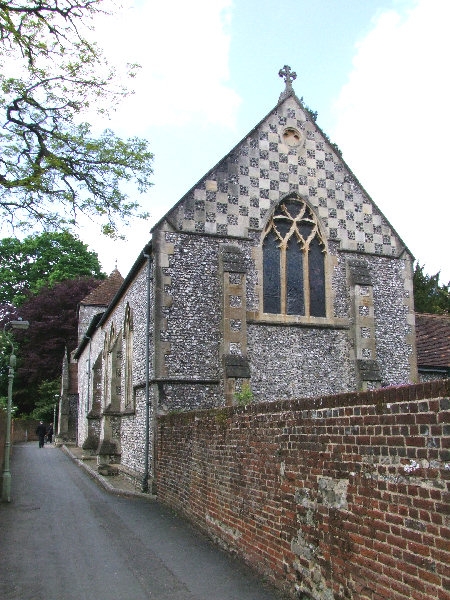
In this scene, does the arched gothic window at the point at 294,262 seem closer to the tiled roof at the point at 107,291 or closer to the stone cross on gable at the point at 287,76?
the stone cross on gable at the point at 287,76

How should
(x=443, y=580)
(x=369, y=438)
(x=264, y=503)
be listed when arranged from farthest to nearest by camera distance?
(x=264, y=503), (x=369, y=438), (x=443, y=580)

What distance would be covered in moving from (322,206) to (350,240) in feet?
4.21

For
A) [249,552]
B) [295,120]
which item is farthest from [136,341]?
[249,552]

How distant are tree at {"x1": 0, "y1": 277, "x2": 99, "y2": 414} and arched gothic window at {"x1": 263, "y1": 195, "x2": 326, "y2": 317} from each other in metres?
33.8

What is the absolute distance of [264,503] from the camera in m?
7.06

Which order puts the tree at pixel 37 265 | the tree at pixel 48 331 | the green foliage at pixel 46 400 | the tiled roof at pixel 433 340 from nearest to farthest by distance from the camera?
the tiled roof at pixel 433 340
the tree at pixel 48 331
the green foliage at pixel 46 400
the tree at pixel 37 265

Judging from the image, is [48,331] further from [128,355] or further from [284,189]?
[284,189]

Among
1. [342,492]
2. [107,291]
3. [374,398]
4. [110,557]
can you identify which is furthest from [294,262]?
[107,291]

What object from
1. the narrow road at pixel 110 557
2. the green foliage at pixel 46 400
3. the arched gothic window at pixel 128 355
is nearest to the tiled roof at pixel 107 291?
the green foliage at pixel 46 400

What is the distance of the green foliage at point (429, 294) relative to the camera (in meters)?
25.7

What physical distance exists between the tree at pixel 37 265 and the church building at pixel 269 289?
36.0 meters

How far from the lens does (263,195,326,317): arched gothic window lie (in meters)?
15.6

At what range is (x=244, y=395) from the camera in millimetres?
12992

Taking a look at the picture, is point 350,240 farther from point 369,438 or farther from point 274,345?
point 369,438
